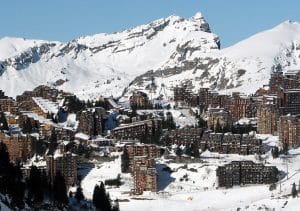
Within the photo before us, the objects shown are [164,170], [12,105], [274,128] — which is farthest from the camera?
[12,105]

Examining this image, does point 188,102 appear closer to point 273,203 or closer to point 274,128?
point 274,128

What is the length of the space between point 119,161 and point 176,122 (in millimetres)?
24963

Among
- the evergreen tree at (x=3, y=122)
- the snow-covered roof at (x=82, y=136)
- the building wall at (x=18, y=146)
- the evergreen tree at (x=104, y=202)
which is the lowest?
the evergreen tree at (x=104, y=202)

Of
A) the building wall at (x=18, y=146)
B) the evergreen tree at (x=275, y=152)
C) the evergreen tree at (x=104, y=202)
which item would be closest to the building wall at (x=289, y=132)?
the evergreen tree at (x=275, y=152)

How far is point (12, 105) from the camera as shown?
496 feet

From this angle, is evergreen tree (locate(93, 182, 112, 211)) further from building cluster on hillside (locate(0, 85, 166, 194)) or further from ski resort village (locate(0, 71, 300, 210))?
building cluster on hillside (locate(0, 85, 166, 194))

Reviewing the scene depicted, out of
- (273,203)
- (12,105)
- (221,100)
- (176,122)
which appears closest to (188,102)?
(221,100)

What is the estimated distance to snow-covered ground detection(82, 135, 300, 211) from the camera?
106588mm

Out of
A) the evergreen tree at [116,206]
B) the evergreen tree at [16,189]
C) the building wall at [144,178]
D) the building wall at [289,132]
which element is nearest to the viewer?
the evergreen tree at [16,189]

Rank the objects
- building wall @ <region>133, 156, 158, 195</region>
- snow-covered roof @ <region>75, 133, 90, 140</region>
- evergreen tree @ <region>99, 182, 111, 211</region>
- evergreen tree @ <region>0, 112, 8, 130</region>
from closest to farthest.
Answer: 1. evergreen tree @ <region>99, 182, 111, 211</region>
2. building wall @ <region>133, 156, 158, 195</region>
3. snow-covered roof @ <region>75, 133, 90, 140</region>
4. evergreen tree @ <region>0, 112, 8, 130</region>

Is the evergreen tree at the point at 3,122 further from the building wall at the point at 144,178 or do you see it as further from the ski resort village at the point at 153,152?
the building wall at the point at 144,178

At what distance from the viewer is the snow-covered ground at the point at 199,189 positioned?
107 metres

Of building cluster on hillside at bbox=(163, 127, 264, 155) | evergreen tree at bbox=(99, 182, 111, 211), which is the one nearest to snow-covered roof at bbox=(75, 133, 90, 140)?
building cluster on hillside at bbox=(163, 127, 264, 155)

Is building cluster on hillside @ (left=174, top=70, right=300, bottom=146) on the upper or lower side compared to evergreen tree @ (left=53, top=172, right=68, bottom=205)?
upper
